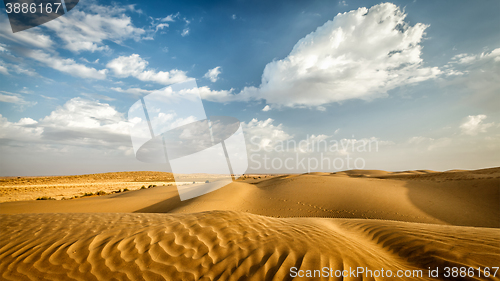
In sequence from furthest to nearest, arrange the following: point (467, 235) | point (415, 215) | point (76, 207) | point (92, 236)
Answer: point (76, 207)
point (415, 215)
point (467, 235)
point (92, 236)

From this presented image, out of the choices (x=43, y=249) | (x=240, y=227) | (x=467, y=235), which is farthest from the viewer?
(x=467, y=235)

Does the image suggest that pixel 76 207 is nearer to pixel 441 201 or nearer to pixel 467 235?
pixel 467 235

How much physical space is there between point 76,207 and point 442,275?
685 inches

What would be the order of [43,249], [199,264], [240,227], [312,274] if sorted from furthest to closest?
[240,227]
[43,249]
[199,264]
[312,274]

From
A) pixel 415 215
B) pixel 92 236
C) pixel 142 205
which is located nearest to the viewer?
pixel 92 236

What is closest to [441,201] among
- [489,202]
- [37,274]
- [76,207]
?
[489,202]

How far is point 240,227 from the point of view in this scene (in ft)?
14.7

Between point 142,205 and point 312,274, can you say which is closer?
point 312,274

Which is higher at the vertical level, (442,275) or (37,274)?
(37,274)

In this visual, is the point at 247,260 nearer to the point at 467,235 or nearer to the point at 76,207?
the point at 467,235

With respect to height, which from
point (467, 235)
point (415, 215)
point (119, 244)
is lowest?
point (415, 215)

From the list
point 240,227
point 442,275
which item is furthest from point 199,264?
point 442,275

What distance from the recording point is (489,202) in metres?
10.4

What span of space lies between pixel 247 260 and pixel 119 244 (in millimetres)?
2377
